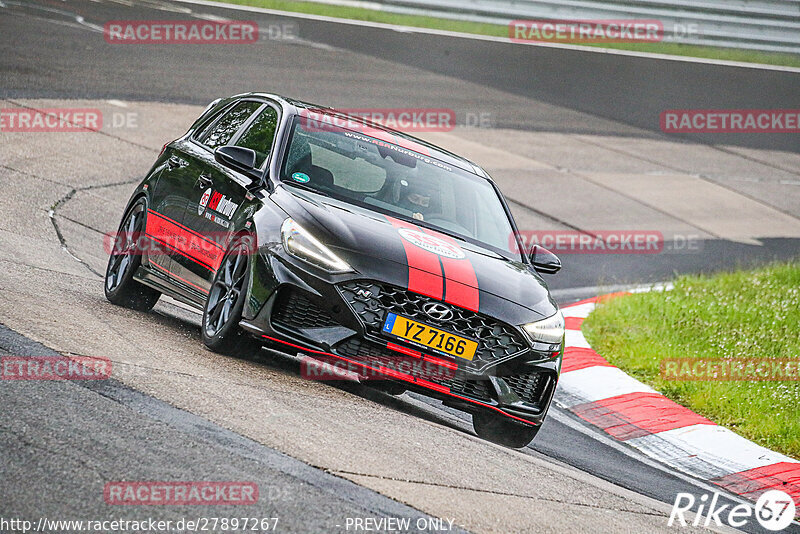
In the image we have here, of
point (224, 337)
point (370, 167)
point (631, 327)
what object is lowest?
point (631, 327)

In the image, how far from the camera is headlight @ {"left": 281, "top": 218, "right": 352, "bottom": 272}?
615cm

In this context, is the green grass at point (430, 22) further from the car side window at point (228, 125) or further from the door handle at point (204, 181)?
the door handle at point (204, 181)

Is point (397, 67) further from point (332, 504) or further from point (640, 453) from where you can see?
point (332, 504)

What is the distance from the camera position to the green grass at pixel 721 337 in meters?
8.23

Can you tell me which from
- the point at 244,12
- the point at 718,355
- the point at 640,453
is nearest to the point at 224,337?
the point at 640,453

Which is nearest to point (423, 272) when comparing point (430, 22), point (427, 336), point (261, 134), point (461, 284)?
point (461, 284)

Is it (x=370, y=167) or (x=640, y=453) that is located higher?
(x=370, y=167)

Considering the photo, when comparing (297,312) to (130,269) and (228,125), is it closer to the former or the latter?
(130,269)

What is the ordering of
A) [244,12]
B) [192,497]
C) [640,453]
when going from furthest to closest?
[244,12]
[640,453]
[192,497]

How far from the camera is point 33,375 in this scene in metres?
5.30

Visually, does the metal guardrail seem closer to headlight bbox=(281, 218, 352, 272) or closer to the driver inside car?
the driver inside car

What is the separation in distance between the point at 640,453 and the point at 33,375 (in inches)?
157

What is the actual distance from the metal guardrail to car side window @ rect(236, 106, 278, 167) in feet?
59.2

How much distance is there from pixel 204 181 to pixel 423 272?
1989mm
